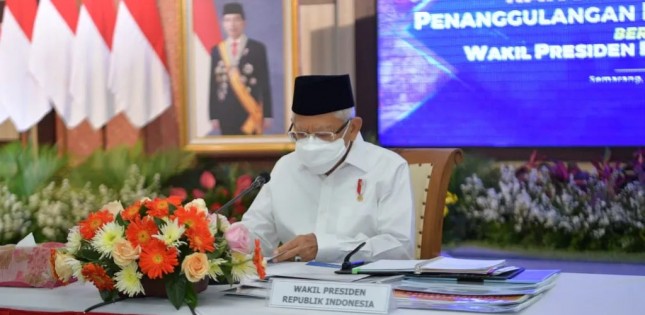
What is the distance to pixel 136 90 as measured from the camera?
17.9 feet

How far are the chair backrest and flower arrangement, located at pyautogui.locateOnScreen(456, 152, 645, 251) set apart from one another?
1.42 meters

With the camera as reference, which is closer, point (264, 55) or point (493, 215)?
point (493, 215)

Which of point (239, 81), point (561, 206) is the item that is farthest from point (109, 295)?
point (239, 81)

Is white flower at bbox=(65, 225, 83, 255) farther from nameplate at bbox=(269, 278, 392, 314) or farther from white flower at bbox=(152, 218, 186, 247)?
nameplate at bbox=(269, 278, 392, 314)

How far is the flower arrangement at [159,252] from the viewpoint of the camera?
192 cm

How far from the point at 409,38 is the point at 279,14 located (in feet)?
2.47

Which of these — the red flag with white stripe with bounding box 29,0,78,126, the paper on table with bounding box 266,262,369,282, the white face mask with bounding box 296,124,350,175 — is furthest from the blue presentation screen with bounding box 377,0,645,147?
the paper on table with bounding box 266,262,369,282

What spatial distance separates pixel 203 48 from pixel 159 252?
3.55m

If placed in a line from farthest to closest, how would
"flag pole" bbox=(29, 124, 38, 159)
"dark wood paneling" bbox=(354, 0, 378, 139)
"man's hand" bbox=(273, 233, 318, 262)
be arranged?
"flag pole" bbox=(29, 124, 38, 159), "dark wood paneling" bbox=(354, 0, 378, 139), "man's hand" bbox=(273, 233, 318, 262)

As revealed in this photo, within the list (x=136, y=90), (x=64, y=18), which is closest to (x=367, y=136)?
(x=136, y=90)

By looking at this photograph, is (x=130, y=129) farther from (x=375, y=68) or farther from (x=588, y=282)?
(x=588, y=282)

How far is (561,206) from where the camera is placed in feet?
14.4

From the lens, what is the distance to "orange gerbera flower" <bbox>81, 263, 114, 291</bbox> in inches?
77.1

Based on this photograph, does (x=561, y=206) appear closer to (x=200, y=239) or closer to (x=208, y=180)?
(x=208, y=180)
